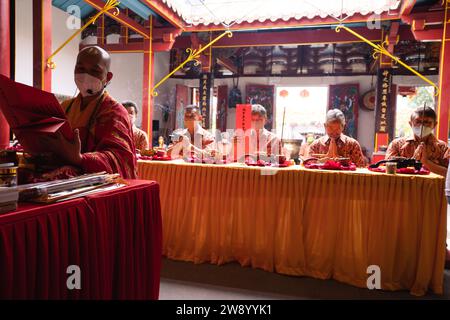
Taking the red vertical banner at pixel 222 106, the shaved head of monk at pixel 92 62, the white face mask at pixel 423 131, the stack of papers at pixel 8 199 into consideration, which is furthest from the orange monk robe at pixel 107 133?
the red vertical banner at pixel 222 106

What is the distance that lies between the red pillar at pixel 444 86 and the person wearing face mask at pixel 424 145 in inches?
45.5

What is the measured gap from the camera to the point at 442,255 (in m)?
2.67

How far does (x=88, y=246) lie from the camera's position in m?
1.11

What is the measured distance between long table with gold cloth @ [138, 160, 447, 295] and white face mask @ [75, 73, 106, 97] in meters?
1.65

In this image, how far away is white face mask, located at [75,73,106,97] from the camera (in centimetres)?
157

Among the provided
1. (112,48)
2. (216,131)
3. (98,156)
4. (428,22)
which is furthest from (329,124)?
(216,131)

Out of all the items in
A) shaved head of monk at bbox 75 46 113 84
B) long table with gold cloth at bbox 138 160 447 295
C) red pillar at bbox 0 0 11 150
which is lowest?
long table with gold cloth at bbox 138 160 447 295

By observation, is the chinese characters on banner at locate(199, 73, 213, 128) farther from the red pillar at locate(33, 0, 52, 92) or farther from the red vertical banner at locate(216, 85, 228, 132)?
the red pillar at locate(33, 0, 52, 92)

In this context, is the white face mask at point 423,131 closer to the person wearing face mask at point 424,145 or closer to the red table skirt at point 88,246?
the person wearing face mask at point 424,145

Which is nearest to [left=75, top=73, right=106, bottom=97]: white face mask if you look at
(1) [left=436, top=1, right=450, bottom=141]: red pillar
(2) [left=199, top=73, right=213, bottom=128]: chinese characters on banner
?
(1) [left=436, top=1, right=450, bottom=141]: red pillar

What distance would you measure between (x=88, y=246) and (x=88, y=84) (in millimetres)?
822

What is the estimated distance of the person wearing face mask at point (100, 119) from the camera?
151 cm

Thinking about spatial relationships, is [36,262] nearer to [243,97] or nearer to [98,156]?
[98,156]
